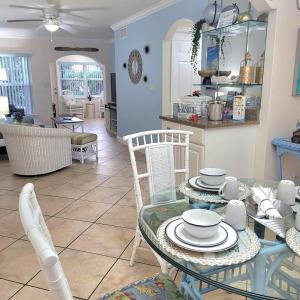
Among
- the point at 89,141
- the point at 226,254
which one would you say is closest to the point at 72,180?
the point at 89,141

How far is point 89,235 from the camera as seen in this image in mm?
2520

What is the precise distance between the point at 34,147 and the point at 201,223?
3332 millimetres

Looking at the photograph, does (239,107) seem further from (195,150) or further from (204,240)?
(204,240)

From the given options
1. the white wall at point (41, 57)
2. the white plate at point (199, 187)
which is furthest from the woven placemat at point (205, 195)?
the white wall at point (41, 57)

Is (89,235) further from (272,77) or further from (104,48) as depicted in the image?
(104,48)

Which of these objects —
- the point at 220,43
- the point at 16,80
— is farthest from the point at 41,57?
the point at 220,43

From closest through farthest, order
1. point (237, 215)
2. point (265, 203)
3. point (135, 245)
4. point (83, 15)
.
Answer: point (237, 215)
point (265, 203)
point (135, 245)
point (83, 15)

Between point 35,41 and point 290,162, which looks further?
point 35,41

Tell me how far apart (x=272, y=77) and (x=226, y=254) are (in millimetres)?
2138

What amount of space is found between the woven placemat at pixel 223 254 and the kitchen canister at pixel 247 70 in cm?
209

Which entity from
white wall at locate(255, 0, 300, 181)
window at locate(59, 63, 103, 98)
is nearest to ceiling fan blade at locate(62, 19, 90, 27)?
white wall at locate(255, 0, 300, 181)

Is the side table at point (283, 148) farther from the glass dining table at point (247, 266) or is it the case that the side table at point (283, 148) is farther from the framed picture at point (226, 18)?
the glass dining table at point (247, 266)

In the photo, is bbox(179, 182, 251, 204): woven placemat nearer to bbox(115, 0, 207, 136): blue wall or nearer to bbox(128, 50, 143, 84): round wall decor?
bbox(115, 0, 207, 136): blue wall

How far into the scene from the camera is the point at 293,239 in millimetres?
1100
